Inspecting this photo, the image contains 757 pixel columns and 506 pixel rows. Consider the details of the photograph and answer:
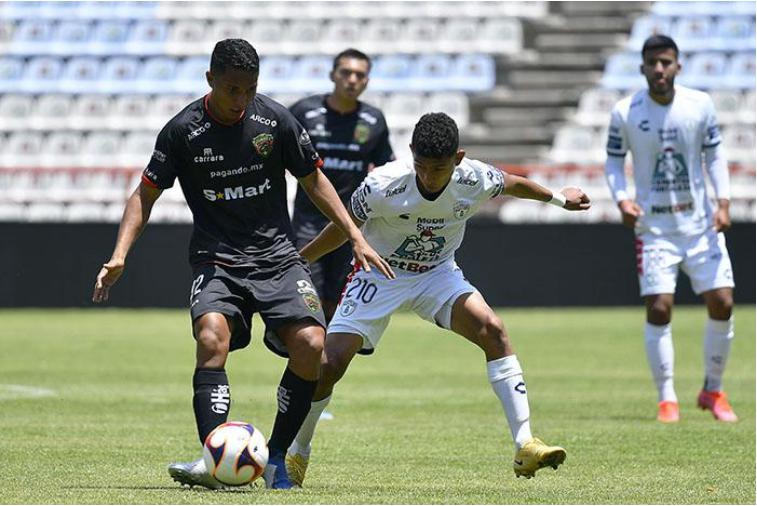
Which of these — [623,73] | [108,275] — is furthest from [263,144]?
[623,73]

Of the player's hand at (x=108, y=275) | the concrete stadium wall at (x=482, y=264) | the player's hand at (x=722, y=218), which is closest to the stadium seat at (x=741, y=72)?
the concrete stadium wall at (x=482, y=264)

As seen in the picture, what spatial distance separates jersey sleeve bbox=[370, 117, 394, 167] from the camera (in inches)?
417

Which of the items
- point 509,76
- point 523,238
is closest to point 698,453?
point 523,238

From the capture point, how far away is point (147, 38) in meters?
28.3

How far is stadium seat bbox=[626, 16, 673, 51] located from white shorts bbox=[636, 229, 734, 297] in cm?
1642

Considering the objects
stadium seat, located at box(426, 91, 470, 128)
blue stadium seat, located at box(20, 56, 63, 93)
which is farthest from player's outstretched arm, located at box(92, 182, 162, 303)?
blue stadium seat, located at box(20, 56, 63, 93)

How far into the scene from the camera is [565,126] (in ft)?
84.7

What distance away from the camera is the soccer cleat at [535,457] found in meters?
6.50

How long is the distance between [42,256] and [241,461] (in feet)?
52.4

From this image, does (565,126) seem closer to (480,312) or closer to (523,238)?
(523,238)

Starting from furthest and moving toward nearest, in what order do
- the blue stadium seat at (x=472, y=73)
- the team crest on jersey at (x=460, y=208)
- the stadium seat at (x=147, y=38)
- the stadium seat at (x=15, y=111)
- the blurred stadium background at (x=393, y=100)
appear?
the stadium seat at (x=147, y=38) < the stadium seat at (x=15, y=111) < the blue stadium seat at (x=472, y=73) < the blurred stadium background at (x=393, y=100) < the team crest on jersey at (x=460, y=208)

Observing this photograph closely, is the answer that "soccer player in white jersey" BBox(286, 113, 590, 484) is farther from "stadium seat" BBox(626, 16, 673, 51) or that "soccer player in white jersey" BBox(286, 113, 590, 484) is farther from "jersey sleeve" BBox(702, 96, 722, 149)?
"stadium seat" BBox(626, 16, 673, 51)

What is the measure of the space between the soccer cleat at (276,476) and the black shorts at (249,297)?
0.57 meters

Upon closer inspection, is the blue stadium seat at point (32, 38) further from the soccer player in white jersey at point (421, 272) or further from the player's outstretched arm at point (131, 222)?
the player's outstretched arm at point (131, 222)
